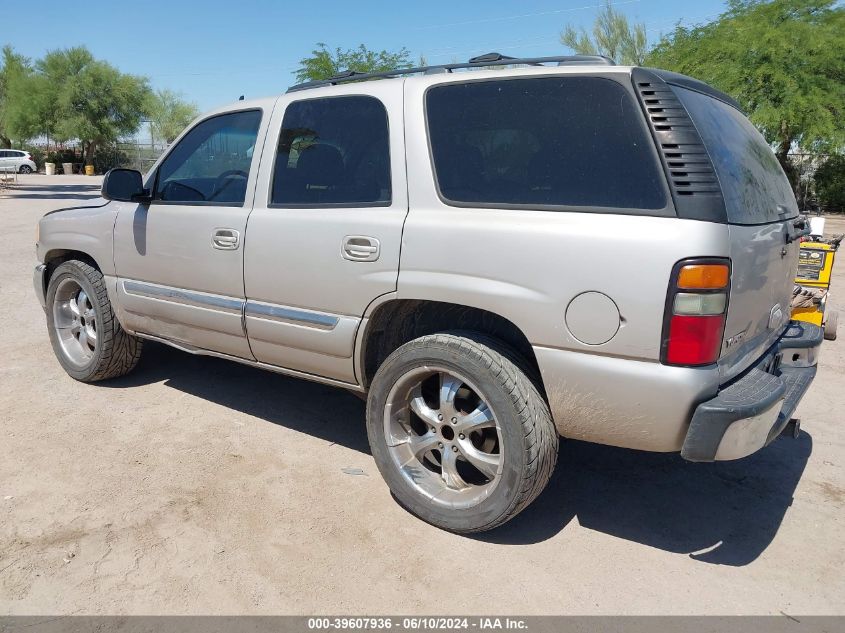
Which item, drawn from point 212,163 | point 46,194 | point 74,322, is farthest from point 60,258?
point 46,194

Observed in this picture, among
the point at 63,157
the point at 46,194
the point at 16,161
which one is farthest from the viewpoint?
the point at 63,157

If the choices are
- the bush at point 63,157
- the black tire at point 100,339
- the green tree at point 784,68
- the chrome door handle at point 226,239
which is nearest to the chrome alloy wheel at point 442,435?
the chrome door handle at point 226,239

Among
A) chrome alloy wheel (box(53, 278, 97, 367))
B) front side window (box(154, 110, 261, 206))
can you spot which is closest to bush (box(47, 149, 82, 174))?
chrome alloy wheel (box(53, 278, 97, 367))

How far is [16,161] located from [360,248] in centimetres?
4677

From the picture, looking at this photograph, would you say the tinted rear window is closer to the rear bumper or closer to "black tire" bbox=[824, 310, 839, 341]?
the rear bumper

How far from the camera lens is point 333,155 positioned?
140 inches

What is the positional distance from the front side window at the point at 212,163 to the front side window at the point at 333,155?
0.93 feet

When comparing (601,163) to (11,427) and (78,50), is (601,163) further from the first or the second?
(78,50)

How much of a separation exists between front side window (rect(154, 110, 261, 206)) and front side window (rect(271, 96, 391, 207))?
28 cm

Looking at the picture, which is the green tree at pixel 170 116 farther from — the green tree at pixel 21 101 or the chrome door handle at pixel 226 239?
the chrome door handle at pixel 226 239

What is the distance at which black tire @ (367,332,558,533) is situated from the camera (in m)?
2.84

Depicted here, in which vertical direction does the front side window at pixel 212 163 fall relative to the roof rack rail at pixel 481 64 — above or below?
below

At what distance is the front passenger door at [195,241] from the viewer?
3816 millimetres

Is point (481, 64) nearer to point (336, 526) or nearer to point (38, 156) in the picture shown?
point (336, 526)
